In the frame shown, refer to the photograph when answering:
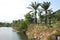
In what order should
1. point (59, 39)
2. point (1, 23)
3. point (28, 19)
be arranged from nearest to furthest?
point (59, 39) → point (28, 19) → point (1, 23)

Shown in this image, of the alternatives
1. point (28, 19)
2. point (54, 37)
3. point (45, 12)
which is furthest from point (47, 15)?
point (54, 37)

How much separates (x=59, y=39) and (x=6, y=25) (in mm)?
159892

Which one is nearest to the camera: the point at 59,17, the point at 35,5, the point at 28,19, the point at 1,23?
the point at 59,17

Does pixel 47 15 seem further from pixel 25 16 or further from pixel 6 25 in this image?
pixel 6 25

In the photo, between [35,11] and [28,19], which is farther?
[28,19]

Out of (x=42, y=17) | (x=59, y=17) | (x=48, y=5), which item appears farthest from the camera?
(x=42, y=17)

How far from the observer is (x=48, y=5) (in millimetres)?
48750

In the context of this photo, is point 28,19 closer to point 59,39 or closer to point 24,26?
point 24,26

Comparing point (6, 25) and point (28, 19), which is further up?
point (28, 19)

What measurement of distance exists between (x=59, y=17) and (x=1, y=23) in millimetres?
136813

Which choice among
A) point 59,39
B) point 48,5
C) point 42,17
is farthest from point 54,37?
point 42,17

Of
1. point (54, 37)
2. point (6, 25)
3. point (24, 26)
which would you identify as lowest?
point (6, 25)

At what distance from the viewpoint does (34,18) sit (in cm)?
5719

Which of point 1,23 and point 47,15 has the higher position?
point 47,15
